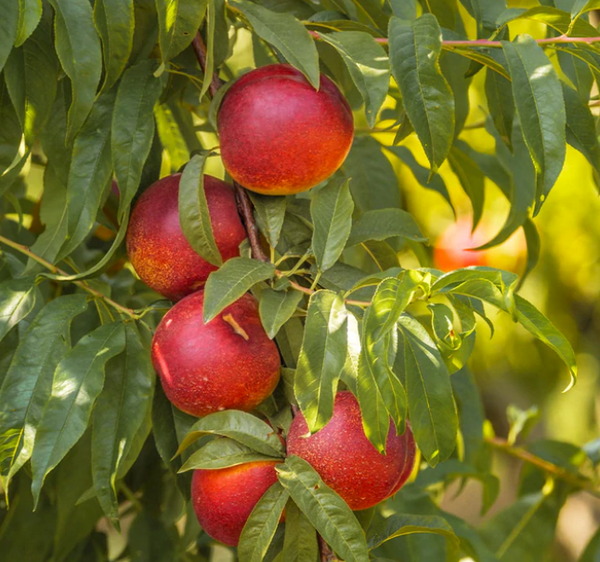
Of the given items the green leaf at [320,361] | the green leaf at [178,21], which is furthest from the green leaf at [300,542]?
the green leaf at [178,21]

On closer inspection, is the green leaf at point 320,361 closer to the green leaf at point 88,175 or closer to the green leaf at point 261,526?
the green leaf at point 261,526

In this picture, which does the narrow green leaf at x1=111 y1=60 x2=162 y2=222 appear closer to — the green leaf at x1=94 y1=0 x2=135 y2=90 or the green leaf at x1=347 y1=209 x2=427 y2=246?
the green leaf at x1=94 y1=0 x2=135 y2=90

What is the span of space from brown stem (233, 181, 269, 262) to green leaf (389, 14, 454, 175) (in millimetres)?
155

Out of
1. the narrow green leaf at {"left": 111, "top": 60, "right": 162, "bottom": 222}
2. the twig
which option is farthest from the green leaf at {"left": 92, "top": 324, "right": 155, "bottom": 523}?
the twig

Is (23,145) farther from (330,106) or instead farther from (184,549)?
(184,549)

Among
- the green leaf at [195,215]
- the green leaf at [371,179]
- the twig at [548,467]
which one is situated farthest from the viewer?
the twig at [548,467]

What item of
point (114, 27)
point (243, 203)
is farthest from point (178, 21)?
point (243, 203)

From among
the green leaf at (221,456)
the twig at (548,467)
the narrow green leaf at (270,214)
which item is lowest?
the twig at (548,467)

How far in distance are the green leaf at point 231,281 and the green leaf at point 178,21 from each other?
0.14 m

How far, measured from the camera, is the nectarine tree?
18.3 inches

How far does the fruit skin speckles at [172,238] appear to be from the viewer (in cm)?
58

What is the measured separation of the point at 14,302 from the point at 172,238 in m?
0.12

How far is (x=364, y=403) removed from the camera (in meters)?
0.43

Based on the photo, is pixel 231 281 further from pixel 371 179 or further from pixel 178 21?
pixel 371 179
